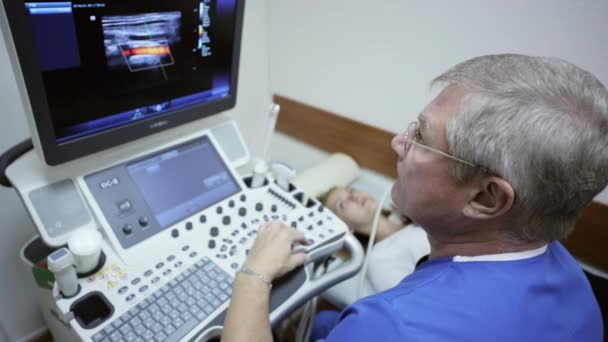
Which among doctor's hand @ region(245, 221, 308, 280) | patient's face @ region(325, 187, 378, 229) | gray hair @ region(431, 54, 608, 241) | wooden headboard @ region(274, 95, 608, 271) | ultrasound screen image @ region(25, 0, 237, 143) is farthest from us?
patient's face @ region(325, 187, 378, 229)

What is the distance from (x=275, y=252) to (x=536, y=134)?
0.60m

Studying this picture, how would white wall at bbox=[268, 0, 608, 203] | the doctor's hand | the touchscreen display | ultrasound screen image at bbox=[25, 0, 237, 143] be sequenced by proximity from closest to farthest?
ultrasound screen image at bbox=[25, 0, 237, 143] → the doctor's hand → the touchscreen display → white wall at bbox=[268, 0, 608, 203]

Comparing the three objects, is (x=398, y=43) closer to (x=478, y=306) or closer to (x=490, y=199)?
(x=490, y=199)

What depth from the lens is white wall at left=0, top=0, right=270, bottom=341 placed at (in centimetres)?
106

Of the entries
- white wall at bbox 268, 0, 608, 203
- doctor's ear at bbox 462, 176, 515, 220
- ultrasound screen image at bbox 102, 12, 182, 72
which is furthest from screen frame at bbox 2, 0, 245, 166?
doctor's ear at bbox 462, 176, 515, 220

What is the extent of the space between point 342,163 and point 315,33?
60 cm

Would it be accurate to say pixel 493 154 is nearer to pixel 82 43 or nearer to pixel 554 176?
pixel 554 176

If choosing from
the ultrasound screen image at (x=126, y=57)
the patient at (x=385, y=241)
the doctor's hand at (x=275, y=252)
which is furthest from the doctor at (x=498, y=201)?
the ultrasound screen image at (x=126, y=57)

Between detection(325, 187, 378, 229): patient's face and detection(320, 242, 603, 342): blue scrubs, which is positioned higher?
detection(320, 242, 603, 342): blue scrubs

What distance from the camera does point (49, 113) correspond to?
73 cm

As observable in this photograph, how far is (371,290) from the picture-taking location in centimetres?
134

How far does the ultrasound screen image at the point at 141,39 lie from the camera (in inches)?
30.9

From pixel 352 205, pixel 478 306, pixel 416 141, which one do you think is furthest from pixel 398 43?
pixel 478 306

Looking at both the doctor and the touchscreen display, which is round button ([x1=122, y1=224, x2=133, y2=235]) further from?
the doctor
